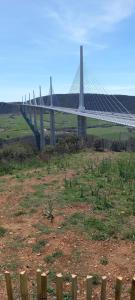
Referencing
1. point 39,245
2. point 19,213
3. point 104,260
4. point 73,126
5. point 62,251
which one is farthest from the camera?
point 73,126

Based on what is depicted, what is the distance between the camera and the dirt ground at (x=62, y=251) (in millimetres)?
6203

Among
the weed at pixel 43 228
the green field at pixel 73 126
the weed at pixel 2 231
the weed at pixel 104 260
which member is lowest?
the green field at pixel 73 126

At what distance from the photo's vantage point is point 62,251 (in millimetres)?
6977

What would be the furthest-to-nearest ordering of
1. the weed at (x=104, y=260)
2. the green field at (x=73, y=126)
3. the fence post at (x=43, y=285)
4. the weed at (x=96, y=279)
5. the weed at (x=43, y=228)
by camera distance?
the green field at (x=73, y=126), the weed at (x=43, y=228), the weed at (x=104, y=260), the weed at (x=96, y=279), the fence post at (x=43, y=285)

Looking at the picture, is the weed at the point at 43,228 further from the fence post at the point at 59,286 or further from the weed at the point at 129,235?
the fence post at the point at 59,286

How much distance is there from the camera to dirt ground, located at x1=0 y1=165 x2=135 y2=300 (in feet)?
20.4

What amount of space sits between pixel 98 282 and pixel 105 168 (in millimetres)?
8155

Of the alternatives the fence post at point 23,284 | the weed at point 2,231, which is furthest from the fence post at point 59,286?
the weed at point 2,231

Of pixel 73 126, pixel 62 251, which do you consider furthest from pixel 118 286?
pixel 73 126

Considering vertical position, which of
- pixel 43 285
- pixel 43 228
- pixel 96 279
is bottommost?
pixel 96 279

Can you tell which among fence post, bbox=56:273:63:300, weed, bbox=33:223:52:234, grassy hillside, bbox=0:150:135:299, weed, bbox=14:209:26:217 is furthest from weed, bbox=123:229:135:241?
fence post, bbox=56:273:63:300

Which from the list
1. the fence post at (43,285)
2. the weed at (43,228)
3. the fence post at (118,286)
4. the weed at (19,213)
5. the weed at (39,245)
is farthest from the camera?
the weed at (19,213)

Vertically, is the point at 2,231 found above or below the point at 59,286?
below

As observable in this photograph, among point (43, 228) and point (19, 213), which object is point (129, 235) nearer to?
point (43, 228)
